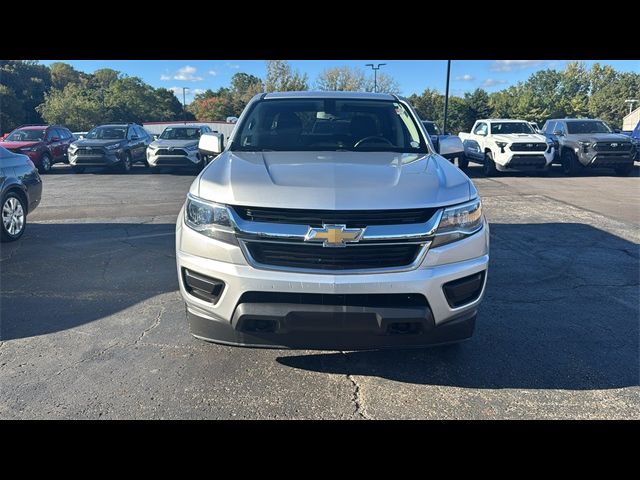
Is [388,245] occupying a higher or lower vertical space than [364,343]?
higher

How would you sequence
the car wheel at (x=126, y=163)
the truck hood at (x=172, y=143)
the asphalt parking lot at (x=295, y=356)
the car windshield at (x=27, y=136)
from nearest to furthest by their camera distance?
the asphalt parking lot at (x=295, y=356) < the truck hood at (x=172, y=143) < the car wheel at (x=126, y=163) < the car windshield at (x=27, y=136)

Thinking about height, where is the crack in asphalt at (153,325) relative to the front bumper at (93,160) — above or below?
above

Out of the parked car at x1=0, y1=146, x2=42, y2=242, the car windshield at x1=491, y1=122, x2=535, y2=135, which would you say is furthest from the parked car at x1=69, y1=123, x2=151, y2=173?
the car windshield at x1=491, y1=122, x2=535, y2=135

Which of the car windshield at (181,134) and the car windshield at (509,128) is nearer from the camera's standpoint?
the car windshield at (509,128)

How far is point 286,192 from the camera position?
9.18ft

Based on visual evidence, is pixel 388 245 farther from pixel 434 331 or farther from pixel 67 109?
pixel 67 109

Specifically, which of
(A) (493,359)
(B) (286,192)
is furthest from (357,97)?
(A) (493,359)

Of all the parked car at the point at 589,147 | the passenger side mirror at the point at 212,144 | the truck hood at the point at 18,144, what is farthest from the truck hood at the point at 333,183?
the truck hood at the point at 18,144

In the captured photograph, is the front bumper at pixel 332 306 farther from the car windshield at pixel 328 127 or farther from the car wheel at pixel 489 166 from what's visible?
the car wheel at pixel 489 166

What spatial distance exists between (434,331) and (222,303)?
1.21m

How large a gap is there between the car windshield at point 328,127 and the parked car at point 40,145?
1595 centimetres

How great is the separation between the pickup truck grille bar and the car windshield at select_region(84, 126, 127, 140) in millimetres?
16884

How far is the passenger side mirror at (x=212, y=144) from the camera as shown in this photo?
447 centimetres

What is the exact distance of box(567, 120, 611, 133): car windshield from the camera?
55.3 feet
